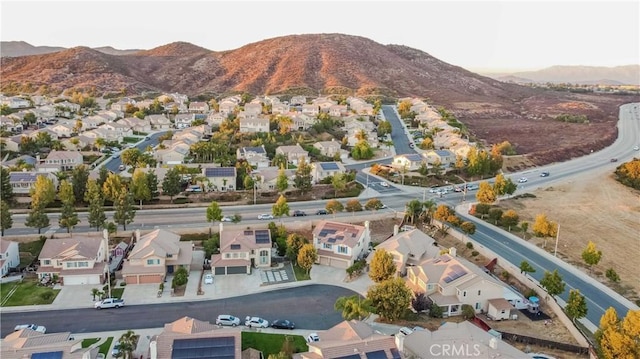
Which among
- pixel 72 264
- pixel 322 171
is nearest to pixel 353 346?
pixel 72 264

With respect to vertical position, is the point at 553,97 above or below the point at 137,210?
above

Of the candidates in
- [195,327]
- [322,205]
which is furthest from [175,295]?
[322,205]

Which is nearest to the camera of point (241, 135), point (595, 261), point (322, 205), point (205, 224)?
point (595, 261)

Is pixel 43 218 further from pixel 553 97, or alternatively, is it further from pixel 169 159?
pixel 553 97

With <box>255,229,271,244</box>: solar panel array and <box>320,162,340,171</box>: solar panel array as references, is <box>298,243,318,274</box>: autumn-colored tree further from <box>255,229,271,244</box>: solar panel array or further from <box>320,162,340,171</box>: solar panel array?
<box>320,162,340,171</box>: solar panel array

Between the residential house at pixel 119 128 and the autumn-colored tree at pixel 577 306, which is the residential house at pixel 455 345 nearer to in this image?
the autumn-colored tree at pixel 577 306

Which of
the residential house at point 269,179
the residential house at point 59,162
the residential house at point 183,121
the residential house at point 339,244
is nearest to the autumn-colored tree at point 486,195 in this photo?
the residential house at point 339,244

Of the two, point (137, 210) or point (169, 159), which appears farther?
point (169, 159)
